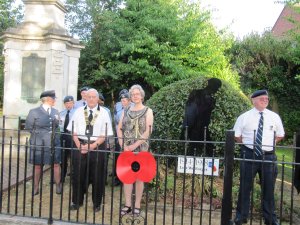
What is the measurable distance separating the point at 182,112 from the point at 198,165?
2.33 meters

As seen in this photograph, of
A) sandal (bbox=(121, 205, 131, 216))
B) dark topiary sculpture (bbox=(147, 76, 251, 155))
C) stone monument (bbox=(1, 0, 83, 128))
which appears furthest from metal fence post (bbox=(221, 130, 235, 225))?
stone monument (bbox=(1, 0, 83, 128))

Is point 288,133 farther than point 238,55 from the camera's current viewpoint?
No

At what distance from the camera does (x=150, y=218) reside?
4.99m

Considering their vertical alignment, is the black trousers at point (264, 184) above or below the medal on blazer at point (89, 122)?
below

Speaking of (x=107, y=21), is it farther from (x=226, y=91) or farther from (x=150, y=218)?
(x=150, y=218)

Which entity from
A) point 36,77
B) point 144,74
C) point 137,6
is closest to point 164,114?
point 36,77

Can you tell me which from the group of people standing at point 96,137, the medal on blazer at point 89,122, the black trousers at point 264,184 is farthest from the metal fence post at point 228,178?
the medal on blazer at point 89,122

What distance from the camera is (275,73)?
17.2 m

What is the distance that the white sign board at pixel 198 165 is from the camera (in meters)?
4.05

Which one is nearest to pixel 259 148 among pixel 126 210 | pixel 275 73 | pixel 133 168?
pixel 133 168

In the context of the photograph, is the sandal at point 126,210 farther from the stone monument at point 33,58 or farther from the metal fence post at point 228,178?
the stone monument at point 33,58

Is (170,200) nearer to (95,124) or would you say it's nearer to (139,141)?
(139,141)

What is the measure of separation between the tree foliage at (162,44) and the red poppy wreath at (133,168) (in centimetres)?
974

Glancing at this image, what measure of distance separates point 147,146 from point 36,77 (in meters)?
6.74
